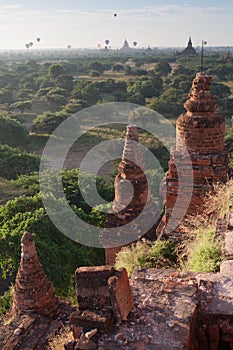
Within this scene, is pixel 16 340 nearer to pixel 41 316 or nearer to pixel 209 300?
pixel 41 316

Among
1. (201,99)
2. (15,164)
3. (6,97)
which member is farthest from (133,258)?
(6,97)

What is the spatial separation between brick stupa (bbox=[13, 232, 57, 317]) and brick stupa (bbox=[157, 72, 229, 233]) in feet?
8.64

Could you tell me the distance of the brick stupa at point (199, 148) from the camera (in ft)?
21.3

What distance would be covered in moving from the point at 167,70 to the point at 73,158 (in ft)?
125

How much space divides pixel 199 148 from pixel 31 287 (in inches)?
140

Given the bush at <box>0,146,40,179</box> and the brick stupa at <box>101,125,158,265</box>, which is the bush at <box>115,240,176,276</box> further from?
the bush at <box>0,146,40,179</box>

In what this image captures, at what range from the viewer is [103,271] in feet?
11.3

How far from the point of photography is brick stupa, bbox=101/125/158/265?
25.8 feet

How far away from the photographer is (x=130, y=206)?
7984mm

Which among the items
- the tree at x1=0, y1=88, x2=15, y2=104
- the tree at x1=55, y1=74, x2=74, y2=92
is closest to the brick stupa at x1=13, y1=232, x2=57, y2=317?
the tree at x1=0, y1=88, x2=15, y2=104

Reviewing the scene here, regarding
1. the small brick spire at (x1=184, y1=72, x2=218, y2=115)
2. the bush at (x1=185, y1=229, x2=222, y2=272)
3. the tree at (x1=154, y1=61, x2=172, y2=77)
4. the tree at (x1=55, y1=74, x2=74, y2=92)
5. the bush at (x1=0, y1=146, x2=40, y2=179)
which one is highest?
the tree at (x1=154, y1=61, x2=172, y2=77)

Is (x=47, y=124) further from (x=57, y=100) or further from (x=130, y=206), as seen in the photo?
(x=130, y=206)

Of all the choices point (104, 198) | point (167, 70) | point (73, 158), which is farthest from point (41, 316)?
point (167, 70)

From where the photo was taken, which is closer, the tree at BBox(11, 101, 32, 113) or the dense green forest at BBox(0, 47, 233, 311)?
the dense green forest at BBox(0, 47, 233, 311)
